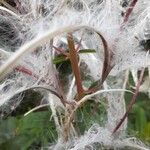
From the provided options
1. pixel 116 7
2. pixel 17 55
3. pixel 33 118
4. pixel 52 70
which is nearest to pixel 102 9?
pixel 116 7

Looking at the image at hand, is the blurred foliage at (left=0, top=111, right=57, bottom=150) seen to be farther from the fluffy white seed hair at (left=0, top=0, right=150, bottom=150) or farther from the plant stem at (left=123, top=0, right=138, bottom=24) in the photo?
the plant stem at (left=123, top=0, right=138, bottom=24)

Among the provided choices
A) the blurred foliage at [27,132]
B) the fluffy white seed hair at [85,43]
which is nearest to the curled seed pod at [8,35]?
the fluffy white seed hair at [85,43]

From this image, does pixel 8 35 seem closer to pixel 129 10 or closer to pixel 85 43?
pixel 85 43

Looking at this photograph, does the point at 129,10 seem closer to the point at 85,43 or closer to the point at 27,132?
the point at 85,43

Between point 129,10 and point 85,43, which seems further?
point 85,43

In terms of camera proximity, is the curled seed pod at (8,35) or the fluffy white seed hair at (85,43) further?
the curled seed pod at (8,35)

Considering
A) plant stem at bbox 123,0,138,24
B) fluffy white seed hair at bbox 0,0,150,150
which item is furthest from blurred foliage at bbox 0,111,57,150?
plant stem at bbox 123,0,138,24

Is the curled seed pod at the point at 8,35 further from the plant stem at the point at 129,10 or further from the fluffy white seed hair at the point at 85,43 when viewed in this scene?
the plant stem at the point at 129,10

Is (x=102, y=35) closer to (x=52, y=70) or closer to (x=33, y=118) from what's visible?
(x=52, y=70)

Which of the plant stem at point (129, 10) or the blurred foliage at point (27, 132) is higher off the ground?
the plant stem at point (129, 10)

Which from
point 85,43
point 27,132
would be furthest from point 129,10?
point 27,132

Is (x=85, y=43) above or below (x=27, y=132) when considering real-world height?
above
